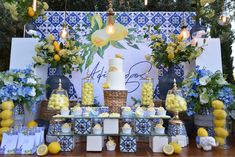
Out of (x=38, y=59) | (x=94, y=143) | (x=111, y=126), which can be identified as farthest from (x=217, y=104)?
(x=38, y=59)

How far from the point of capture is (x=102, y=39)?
235 centimetres

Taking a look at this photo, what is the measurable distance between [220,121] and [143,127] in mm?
522

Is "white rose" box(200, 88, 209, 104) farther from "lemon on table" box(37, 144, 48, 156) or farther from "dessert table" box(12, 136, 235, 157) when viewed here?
"lemon on table" box(37, 144, 48, 156)

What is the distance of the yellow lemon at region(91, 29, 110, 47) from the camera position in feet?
7.66

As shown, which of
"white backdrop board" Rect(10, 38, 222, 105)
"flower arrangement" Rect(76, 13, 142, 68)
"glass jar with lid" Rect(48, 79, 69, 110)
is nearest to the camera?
"glass jar with lid" Rect(48, 79, 69, 110)

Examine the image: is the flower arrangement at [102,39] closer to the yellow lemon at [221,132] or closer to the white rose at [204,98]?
the white rose at [204,98]

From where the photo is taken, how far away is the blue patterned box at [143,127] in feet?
4.64

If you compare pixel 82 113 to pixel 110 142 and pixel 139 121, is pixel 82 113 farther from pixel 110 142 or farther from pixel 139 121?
pixel 139 121

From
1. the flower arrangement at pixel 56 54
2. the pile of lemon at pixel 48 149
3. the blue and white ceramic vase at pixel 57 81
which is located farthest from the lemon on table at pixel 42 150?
the flower arrangement at pixel 56 54

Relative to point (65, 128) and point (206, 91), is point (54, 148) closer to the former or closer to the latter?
point (65, 128)

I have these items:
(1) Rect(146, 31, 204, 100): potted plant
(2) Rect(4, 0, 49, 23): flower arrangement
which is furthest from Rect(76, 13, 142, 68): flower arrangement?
(2) Rect(4, 0, 49, 23): flower arrangement

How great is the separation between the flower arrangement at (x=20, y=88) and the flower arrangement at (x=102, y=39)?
0.65 meters

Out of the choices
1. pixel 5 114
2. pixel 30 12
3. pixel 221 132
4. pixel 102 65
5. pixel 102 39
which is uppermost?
pixel 30 12

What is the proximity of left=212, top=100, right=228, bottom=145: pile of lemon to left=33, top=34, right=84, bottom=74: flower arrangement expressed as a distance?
3.94ft
